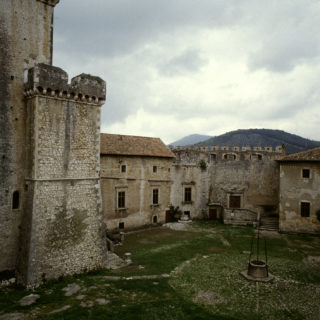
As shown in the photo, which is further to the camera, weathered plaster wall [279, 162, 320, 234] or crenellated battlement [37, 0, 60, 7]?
weathered plaster wall [279, 162, 320, 234]

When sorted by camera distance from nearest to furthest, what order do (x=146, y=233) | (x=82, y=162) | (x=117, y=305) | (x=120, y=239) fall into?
(x=117, y=305) < (x=82, y=162) < (x=120, y=239) < (x=146, y=233)

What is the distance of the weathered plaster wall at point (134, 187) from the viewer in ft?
84.3

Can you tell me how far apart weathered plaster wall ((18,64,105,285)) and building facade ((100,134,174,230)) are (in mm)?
8948

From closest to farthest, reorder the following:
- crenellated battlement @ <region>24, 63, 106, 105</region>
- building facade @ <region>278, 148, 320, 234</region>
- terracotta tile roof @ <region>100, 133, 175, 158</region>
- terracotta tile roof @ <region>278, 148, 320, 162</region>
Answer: crenellated battlement @ <region>24, 63, 106, 105</region>
terracotta tile roof @ <region>278, 148, 320, 162</region>
building facade @ <region>278, 148, 320, 234</region>
terracotta tile roof @ <region>100, 133, 175, 158</region>

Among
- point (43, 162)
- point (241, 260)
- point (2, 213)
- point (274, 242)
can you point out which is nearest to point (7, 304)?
point (2, 213)

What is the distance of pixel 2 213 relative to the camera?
14680mm

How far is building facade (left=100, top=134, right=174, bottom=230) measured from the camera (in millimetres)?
25812

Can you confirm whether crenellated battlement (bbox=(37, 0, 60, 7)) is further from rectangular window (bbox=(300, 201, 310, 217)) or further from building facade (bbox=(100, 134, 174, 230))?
rectangular window (bbox=(300, 201, 310, 217))

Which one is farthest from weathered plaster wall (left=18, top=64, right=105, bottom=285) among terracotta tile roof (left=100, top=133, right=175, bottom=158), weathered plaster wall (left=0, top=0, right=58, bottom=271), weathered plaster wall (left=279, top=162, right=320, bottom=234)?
weathered plaster wall (left=279, top=162, right=320, bottom=234)

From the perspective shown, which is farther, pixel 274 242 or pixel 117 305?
pixel 274 242

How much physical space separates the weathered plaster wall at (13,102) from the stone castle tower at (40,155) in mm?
48

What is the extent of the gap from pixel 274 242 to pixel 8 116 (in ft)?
70.4

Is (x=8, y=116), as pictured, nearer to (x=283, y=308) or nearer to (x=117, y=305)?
(x=117, y=305)

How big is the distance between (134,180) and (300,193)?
15.8 meters
